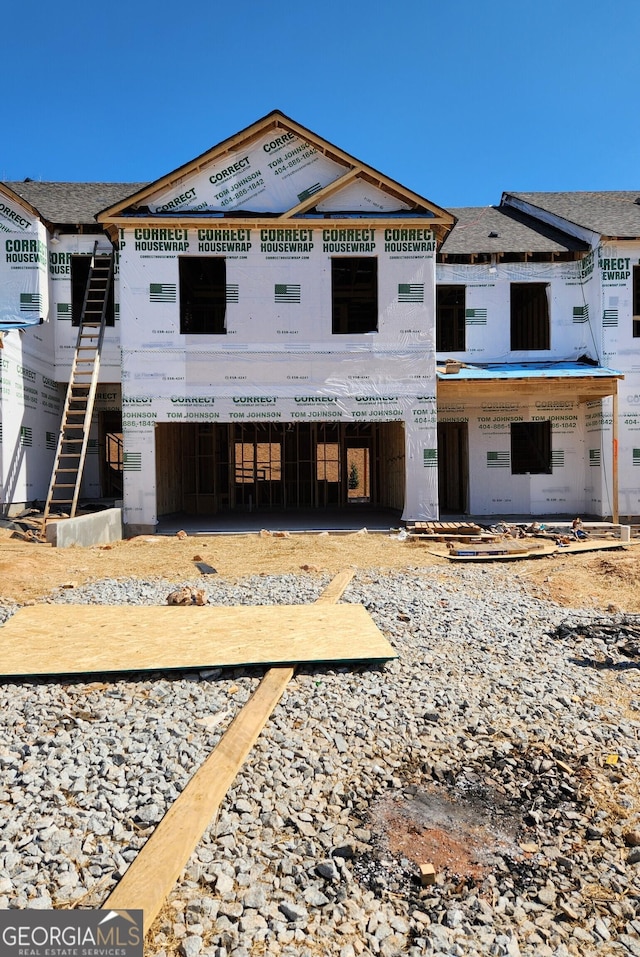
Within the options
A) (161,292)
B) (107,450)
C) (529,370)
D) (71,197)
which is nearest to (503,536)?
(529,370)

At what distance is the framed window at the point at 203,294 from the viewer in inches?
609

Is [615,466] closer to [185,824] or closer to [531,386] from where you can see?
[531,386]

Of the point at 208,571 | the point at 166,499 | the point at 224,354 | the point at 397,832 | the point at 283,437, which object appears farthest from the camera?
the point at 283,437

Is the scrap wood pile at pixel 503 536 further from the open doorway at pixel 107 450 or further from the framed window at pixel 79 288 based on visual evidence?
the framed window at pixel 79 288

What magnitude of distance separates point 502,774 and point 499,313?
14780 millimetres

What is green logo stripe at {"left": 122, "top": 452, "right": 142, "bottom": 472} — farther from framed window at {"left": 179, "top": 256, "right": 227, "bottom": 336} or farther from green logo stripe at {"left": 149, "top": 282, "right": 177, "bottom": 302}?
green logo stripe at {"left": 149, "top": 282, "right": 177, "bottom": 302}

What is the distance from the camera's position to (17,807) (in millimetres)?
3107

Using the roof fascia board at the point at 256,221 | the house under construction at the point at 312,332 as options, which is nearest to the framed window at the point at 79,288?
the house under construction at the point at 312,332

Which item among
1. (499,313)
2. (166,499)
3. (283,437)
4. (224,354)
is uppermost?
→ (499,313)

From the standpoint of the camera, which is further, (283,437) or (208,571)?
(283,437)

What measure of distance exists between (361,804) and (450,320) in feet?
54.4

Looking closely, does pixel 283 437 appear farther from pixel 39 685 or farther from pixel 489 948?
pixel 489 948

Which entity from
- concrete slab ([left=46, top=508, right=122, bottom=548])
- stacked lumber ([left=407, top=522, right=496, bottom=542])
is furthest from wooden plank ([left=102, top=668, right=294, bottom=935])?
stacked lumber ([left=407, top=522, right=496, bottom=542])

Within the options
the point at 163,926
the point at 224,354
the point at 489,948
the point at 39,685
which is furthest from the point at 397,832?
the point at 224,354
